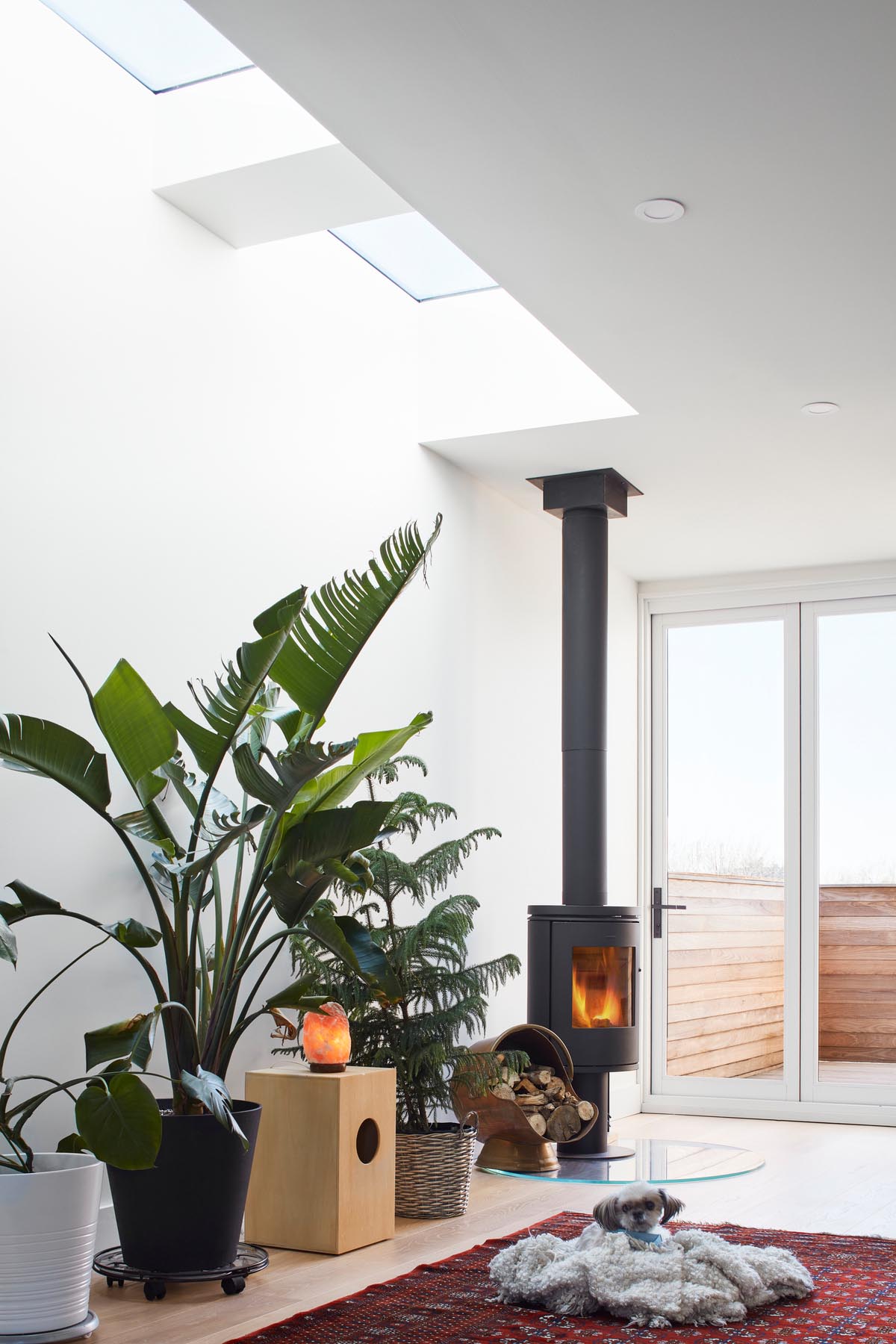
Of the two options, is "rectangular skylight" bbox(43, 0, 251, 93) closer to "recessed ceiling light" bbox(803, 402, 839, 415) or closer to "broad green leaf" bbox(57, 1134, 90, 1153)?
"recessed ceiling light" bbox(803, 402, 839, 415)

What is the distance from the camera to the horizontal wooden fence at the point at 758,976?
6.36 metres

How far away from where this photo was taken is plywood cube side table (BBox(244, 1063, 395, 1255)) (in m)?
3.35

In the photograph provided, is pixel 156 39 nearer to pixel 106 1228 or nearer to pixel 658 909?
pixel 106 1228

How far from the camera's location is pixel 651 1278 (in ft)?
9.33

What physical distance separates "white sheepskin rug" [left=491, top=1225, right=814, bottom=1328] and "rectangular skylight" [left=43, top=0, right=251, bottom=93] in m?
2.99

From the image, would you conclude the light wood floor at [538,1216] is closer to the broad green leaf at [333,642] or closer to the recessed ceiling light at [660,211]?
the broad green leaf at [333,642]

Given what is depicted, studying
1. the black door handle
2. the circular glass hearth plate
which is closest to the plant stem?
the circular glass hearth plate

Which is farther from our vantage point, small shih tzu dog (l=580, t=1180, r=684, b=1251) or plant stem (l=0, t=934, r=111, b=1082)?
small shih tzu dog (l=580, t=1180, r=684, b=1251)

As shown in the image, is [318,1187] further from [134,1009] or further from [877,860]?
[877,860]

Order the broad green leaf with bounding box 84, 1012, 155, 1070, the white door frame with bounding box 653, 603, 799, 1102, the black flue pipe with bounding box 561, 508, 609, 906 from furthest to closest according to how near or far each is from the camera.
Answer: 1. the white door frame with bounding box 653, 603, 799, 1102
2. the black flue pipe with bounding box 561, 508, 609, 906
3. the broad green leaf with bounding box 84, 1012, 155, 1070

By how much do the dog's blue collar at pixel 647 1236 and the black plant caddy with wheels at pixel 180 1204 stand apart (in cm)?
86

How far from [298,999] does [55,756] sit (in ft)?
2.92

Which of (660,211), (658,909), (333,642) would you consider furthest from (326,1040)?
(658,909)

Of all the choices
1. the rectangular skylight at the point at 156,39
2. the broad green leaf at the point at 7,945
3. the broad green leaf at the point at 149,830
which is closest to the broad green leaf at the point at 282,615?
the broad green leaf at the point at 149,830
